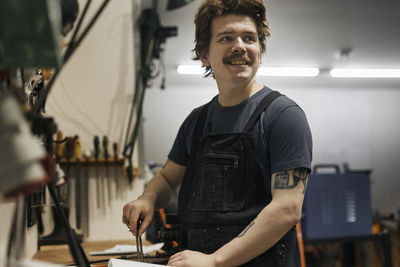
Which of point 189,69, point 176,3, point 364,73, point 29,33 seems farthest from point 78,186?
point 364,73

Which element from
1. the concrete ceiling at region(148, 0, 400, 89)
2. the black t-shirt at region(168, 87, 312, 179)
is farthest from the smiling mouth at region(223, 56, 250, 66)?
the concrete ceiling at region(148, 0, 400, 89)

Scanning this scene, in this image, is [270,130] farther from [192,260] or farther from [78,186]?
[78,186]

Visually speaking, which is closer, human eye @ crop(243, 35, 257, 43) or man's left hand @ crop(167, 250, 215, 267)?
man's left hand @ crop(167, 250, 215, 267)

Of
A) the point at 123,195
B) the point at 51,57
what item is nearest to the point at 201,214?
the point at 51,57

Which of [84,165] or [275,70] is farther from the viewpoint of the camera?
[275,70]

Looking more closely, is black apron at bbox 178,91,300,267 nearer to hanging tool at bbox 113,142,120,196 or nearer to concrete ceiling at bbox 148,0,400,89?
hanging tool at bbox 113,142,120,196

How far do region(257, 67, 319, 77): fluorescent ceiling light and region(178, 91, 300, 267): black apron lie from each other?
4.65 metres

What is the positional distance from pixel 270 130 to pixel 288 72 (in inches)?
198

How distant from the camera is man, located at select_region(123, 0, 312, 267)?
3.33 feet

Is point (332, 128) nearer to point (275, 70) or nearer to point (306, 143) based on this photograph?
point (275, 70)

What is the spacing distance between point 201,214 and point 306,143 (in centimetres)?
37

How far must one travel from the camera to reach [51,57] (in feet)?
1.42

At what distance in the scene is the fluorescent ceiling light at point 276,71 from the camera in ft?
18.8

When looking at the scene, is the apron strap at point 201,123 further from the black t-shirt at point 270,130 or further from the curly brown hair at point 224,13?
the curly brown hair at point 224,13
